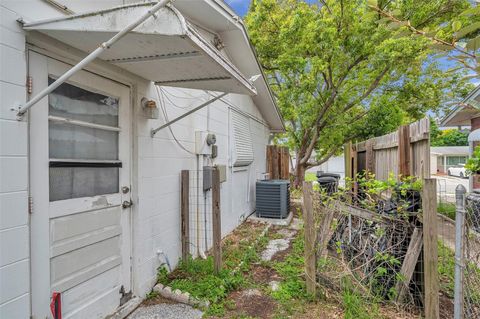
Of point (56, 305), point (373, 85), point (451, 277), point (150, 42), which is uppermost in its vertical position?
point (373, 85)

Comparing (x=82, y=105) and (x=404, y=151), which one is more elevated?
(x=82, y=105)

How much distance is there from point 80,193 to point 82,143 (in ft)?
1.53

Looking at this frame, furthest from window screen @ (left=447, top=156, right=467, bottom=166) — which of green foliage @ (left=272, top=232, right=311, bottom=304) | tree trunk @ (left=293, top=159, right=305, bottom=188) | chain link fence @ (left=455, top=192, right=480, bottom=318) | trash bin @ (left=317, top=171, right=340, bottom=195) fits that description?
chain link fence @ (left=455, top=192, right=480, bottom=318)

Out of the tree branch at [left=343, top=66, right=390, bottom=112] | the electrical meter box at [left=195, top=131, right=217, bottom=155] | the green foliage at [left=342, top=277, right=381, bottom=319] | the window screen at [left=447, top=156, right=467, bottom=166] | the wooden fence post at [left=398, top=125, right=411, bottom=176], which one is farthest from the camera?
the window screen at [left=447, top=156, right=467, bottom=166]

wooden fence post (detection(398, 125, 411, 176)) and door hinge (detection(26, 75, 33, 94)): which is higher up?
door hinge (detection(26, 75, 33, 94))

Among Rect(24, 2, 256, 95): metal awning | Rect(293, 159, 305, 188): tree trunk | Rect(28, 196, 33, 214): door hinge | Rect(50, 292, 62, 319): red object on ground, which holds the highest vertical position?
Rect(24, 2, 256, 95): metal awning

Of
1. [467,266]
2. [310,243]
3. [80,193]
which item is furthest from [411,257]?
[80,193]

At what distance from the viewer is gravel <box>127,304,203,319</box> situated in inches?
118

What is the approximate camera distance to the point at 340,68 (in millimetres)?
10164

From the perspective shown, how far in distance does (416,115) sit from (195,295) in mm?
13720

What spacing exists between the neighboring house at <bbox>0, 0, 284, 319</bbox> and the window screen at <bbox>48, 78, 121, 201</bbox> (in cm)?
1

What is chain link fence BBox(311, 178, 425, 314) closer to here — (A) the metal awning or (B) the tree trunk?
(A) the metal awning

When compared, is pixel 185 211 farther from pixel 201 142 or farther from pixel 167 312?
pixel 167 312

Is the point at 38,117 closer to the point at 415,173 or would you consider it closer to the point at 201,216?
the point at 201,216
